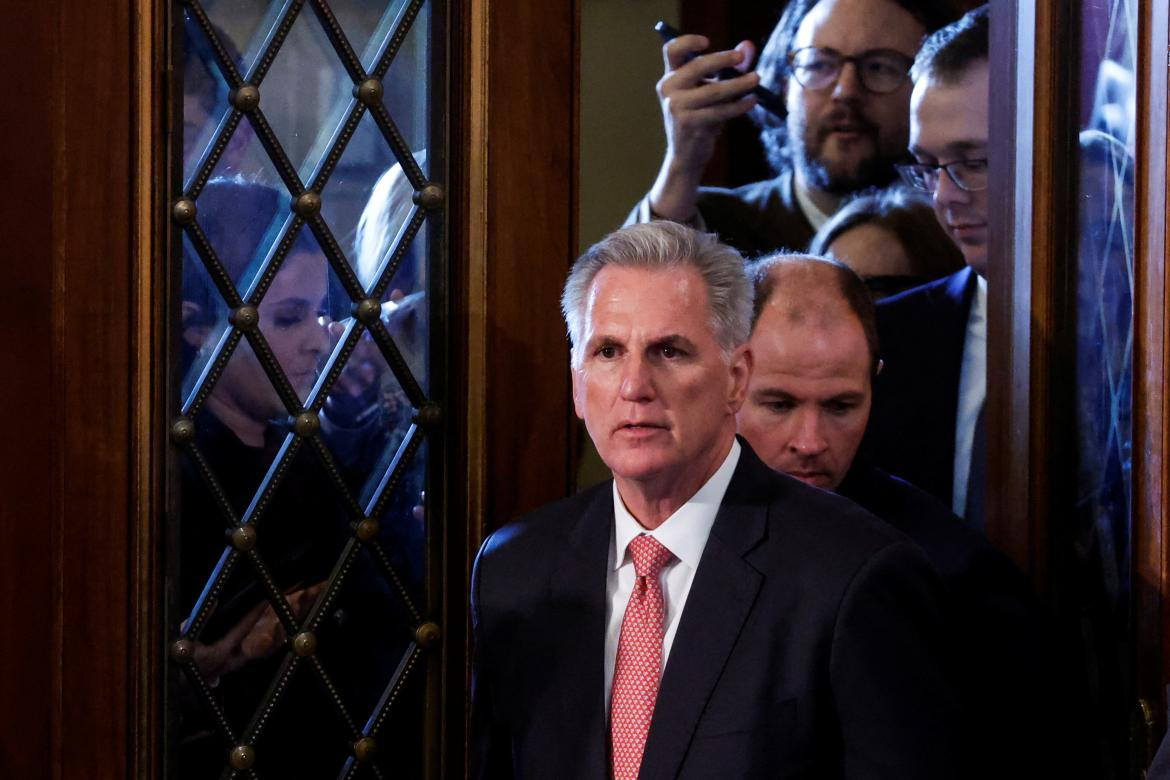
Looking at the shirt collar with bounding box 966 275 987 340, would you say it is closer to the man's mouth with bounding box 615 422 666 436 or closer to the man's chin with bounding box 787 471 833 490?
the man's chin with bounding box 787 471 833 490

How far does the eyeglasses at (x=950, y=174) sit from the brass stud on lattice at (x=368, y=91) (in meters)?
0.86

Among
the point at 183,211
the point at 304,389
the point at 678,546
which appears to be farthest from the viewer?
the point at 304,389

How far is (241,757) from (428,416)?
→ 61 centimetres

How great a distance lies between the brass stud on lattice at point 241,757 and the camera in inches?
89.7

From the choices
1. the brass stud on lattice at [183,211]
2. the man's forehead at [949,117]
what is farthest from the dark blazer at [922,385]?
the brass stud on lattice at [183,211]

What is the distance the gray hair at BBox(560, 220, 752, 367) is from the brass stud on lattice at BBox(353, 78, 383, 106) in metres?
0.62

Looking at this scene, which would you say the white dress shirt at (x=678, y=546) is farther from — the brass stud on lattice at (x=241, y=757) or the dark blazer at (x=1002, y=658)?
the brass stud on lattice at (x=241, y=757)

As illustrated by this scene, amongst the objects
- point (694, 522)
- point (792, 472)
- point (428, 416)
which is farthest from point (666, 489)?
point (428, 416)

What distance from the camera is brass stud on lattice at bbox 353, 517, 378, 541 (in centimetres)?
238

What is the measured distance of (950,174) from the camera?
8.01ft

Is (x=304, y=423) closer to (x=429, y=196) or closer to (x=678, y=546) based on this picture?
(x=429, y=196)

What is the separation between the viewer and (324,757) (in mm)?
2355

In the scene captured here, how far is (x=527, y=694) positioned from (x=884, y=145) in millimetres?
1105

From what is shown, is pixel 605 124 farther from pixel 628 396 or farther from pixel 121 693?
pixel 121 693
